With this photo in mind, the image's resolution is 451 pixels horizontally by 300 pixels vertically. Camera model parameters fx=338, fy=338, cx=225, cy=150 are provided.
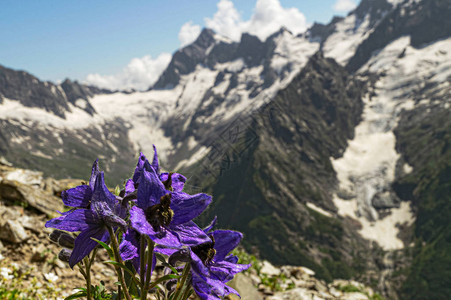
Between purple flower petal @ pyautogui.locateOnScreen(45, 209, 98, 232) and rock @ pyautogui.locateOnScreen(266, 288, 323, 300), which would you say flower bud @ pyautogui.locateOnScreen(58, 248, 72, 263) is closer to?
purple flower petal @ pyautogui.locateOnScreen(45, 209, 98, 232)

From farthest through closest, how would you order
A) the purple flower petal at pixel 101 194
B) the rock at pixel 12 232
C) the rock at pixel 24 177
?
the rock at pixel 24 177 → the rock at pixel 12 232 → the purple flower petal at pixel 101 194

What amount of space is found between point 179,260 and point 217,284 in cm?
42

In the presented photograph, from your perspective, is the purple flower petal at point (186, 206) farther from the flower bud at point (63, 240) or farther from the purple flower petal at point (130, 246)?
the flower bud at point (63, 240)

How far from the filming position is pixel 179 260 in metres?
2.79

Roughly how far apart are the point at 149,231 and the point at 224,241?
94 cm

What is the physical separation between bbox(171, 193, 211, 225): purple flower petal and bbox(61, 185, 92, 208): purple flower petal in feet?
2.54

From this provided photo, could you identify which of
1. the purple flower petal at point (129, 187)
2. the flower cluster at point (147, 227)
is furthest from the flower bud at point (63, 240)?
the purple flower petal at point (129, 187)

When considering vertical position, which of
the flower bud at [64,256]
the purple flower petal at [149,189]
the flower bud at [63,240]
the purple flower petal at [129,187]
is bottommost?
the flower bud at [64,256]

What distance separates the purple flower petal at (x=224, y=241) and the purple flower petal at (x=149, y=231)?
615mm

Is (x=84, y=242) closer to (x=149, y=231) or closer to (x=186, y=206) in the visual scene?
(x=149, y=231)

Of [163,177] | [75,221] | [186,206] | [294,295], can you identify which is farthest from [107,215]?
[294,295]

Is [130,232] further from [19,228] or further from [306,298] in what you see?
[19,228]

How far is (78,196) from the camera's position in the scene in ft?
9.70

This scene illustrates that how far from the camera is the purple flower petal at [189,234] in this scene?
2752 mm
